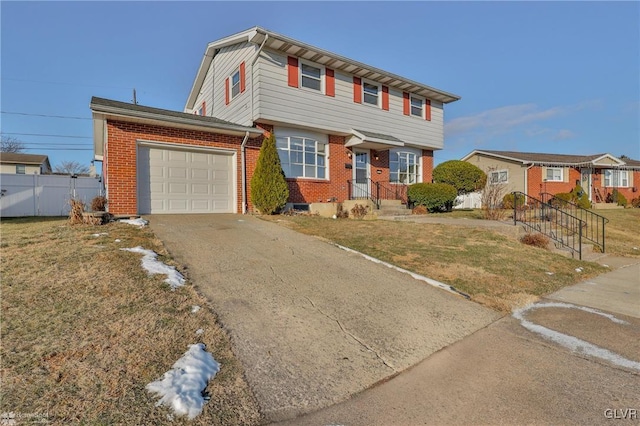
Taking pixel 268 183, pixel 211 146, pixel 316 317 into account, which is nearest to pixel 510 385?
pixel 316 317

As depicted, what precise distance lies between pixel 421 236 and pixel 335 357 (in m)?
6.21

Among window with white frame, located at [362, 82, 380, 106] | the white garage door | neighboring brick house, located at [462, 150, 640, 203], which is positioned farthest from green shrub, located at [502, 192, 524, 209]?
the white garage door

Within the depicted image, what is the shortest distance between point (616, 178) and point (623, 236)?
22.8 m

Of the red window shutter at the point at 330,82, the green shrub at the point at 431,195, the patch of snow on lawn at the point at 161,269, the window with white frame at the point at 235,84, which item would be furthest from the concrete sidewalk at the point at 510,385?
the window with white frame at the point at 235,84

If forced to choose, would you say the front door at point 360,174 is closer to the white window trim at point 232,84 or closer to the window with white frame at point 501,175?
the white window trim at point 232,84

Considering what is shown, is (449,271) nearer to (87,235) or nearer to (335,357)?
(335,357)

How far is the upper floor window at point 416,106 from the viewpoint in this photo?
1742cm

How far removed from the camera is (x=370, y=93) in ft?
51.3

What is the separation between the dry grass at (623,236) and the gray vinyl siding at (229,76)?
12.5 metres

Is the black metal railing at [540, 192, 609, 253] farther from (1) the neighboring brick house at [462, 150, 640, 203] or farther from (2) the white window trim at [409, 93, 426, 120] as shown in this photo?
(1) the neighboring brick house at [462, 150, 640, 203]

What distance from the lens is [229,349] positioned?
304cm

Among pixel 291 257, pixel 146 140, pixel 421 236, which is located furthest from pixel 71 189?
pixel 421 236

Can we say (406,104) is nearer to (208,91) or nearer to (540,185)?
(208,91)

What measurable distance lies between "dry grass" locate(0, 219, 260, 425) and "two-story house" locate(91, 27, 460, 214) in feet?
19.7
